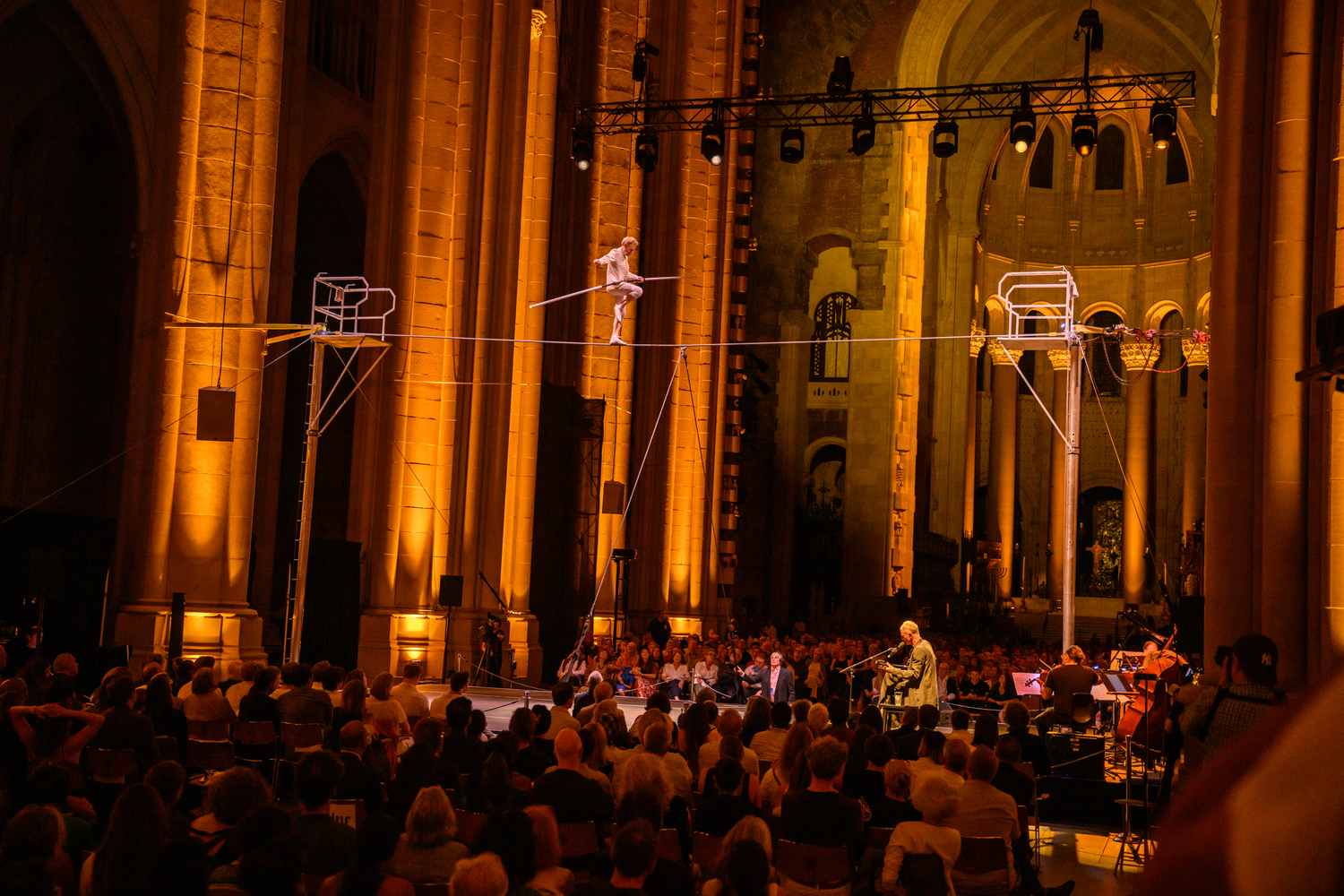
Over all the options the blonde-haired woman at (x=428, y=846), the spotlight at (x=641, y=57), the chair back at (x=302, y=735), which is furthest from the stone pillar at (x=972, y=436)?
the blonde-haired woman at (x=428, y=846)

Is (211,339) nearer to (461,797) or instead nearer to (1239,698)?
(461,797)

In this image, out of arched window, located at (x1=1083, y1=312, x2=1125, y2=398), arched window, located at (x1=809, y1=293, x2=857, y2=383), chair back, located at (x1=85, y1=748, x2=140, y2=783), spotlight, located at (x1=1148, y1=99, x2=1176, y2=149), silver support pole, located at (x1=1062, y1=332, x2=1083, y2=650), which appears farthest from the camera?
arched window, located at (x1=1083, y1=312, x2=1125, y2=398)

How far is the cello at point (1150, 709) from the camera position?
36.0 feet

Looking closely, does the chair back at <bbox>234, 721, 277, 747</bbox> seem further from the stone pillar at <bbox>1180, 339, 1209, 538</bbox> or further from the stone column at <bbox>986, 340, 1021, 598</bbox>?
the stone column at <bbox>986, 340, 1021, 598</bbox>

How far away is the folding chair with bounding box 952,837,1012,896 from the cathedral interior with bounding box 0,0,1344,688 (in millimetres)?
1693

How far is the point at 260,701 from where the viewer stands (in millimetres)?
8945

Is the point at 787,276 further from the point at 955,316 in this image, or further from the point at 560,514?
the point at 560,514

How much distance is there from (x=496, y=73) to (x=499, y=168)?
141 centimetres

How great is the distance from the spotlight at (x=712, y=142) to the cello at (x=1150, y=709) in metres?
10.5

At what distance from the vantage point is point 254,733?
8789 millimetres

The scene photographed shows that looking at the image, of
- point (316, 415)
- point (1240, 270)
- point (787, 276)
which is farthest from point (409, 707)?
point (787, 276)

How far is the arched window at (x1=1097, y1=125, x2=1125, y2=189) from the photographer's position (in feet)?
154

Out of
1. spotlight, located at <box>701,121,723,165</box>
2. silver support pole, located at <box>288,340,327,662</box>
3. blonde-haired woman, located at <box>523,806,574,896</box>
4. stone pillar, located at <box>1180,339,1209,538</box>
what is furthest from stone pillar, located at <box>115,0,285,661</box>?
stone pillar, located at <box>1180,339,1209,538</box>

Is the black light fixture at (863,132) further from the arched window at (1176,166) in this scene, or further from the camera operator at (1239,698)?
the arched window at (1176,166)
